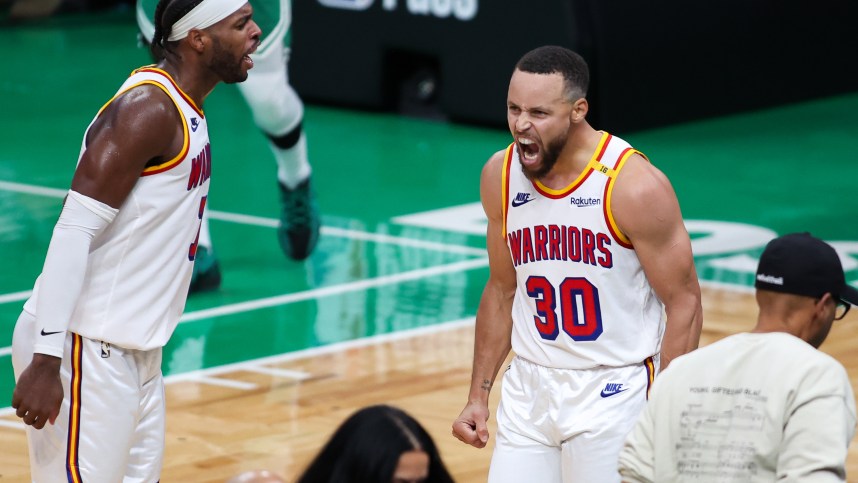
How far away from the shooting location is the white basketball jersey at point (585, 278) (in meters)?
4.96

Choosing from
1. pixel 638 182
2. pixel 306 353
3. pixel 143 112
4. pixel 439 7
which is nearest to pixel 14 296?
pixel 306 353

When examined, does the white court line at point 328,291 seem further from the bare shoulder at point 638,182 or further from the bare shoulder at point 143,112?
the bare shoulder at point 638,182

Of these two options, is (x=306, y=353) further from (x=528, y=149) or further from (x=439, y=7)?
(x=439, y=7)

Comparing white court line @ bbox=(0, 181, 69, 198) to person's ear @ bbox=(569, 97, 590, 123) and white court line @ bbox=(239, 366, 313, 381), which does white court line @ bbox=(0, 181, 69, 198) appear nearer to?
white court line @ bbox=(239, 366, 313, 381)

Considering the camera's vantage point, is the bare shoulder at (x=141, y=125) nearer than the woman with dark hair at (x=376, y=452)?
No

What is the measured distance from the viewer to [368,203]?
12.6m

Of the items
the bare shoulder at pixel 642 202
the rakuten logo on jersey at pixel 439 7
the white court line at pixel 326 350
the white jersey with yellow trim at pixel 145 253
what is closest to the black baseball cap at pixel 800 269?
the bare shoulder at pixel 642 202

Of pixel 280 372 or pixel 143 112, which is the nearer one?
pixel 143 112

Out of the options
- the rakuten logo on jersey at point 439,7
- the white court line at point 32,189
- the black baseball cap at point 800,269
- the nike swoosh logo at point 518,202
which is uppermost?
the rakuten logo on jersey at point 439,7

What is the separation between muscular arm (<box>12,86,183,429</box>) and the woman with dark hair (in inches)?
51.8

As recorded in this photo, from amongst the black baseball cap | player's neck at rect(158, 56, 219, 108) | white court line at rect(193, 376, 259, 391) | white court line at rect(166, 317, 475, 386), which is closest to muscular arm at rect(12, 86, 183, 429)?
player's neck at rect(158, 56, 219, 108)

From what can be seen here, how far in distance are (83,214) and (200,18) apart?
70cm

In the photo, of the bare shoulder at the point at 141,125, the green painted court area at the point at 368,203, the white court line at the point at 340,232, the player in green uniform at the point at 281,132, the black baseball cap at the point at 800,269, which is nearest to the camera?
the black baseball cap at the point at 800,269

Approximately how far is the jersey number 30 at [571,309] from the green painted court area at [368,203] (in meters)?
3.90
